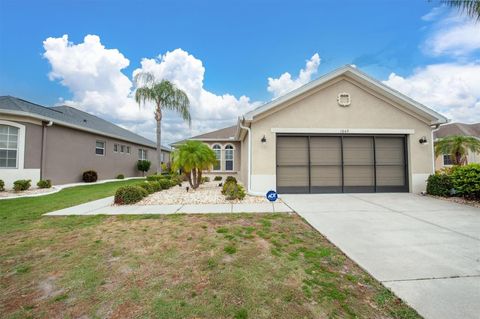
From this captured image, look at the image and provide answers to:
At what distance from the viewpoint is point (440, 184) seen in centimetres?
895

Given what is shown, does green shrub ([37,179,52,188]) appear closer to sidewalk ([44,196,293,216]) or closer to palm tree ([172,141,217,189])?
sidewalk ([44,196,293,216])

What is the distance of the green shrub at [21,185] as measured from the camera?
35.2 ft

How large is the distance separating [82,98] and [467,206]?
2750 cm

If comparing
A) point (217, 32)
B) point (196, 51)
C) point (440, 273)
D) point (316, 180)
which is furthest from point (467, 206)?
point (196, 51)

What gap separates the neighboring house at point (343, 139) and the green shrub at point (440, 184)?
0.71 m

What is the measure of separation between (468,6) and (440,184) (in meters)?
7.28

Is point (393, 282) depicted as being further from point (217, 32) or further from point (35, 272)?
point (217, 32)

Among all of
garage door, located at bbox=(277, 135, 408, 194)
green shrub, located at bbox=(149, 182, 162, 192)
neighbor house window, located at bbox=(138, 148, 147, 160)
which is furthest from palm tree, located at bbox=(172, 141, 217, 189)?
neighbor house window, located at bbox=(138, 148, 147, 160)

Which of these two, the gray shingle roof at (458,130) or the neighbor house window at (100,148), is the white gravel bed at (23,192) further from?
the gray shingle roof at (458,130)

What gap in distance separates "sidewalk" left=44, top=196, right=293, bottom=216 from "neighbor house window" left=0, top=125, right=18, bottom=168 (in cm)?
780

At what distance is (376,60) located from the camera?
41.7 feet

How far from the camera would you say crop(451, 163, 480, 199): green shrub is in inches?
309

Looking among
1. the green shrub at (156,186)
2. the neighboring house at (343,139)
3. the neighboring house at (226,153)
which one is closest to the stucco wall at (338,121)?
the neighboring house at (343,139)

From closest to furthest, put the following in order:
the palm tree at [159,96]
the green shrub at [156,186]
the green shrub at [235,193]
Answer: the green shrub at [235,193] → the green shrub at [156,186] → the palm tree at [159,96]
